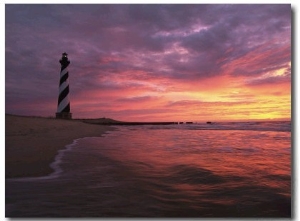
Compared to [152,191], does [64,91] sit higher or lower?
higher

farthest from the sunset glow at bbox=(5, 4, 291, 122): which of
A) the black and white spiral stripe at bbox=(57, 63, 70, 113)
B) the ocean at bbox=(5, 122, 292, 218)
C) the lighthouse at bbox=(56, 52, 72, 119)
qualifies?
the ocean at bbox=(5, 122, 292, 218)

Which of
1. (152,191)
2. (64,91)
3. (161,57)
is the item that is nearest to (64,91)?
(64,91)

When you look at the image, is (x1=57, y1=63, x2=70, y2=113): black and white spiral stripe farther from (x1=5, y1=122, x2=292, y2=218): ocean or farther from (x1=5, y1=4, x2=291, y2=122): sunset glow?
(x1=5, y1=122, x2=292, y2=218): ocean

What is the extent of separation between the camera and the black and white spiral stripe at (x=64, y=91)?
5.86m

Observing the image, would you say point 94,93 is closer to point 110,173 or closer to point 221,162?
point 110,173

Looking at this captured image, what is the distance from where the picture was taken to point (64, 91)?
7332 mm

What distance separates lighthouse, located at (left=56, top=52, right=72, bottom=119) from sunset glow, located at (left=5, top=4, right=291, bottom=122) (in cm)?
23

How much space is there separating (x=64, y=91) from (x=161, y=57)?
151 inches

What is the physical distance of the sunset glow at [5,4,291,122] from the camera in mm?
3836

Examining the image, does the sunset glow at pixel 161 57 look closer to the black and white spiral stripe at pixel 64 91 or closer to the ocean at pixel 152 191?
the black and white spiral stripe at pixel 64 91

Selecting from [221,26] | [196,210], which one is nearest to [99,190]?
[196,210]

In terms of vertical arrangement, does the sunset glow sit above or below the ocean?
above

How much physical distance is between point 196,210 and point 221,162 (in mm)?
2150

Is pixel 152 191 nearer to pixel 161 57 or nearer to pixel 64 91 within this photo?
pixel 161 57
